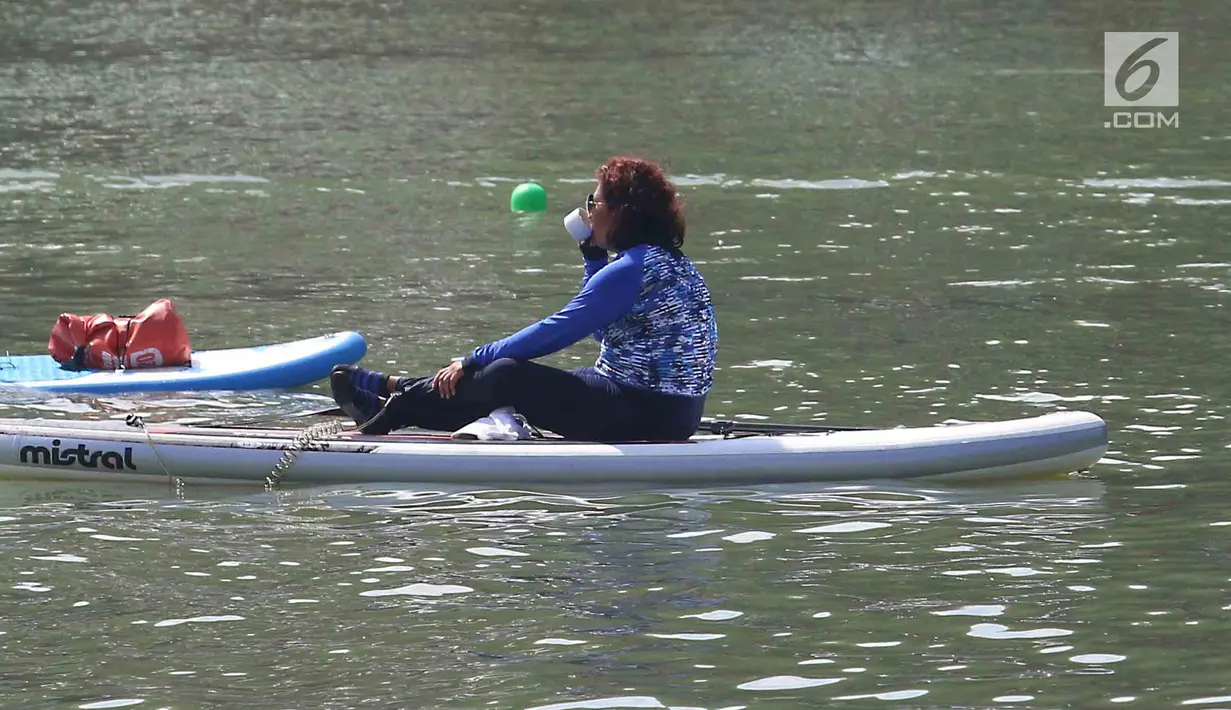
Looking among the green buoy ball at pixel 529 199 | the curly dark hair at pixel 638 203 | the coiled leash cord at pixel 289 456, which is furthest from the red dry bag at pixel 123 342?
the green buoy ball at pixel 529 199

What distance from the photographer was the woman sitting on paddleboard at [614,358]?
33.6 feet

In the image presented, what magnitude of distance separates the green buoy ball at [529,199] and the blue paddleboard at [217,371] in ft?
26.0

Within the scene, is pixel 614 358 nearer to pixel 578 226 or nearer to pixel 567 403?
pixel 567 403

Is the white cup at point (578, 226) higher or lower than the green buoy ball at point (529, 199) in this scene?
lower

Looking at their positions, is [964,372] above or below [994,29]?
below

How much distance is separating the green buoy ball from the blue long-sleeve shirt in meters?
11.2

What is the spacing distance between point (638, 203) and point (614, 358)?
0.78m

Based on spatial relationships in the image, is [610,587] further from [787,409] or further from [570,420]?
[787,409]

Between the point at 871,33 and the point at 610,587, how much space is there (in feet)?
106

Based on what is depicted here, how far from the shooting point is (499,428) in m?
10.5

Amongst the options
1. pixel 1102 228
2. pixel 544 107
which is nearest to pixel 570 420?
pixel 1102 228

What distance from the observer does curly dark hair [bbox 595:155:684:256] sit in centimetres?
1024

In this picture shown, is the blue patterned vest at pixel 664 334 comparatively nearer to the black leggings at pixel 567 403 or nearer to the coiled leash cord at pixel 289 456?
the black leggings at pixel 567 403

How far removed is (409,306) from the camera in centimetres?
1642
